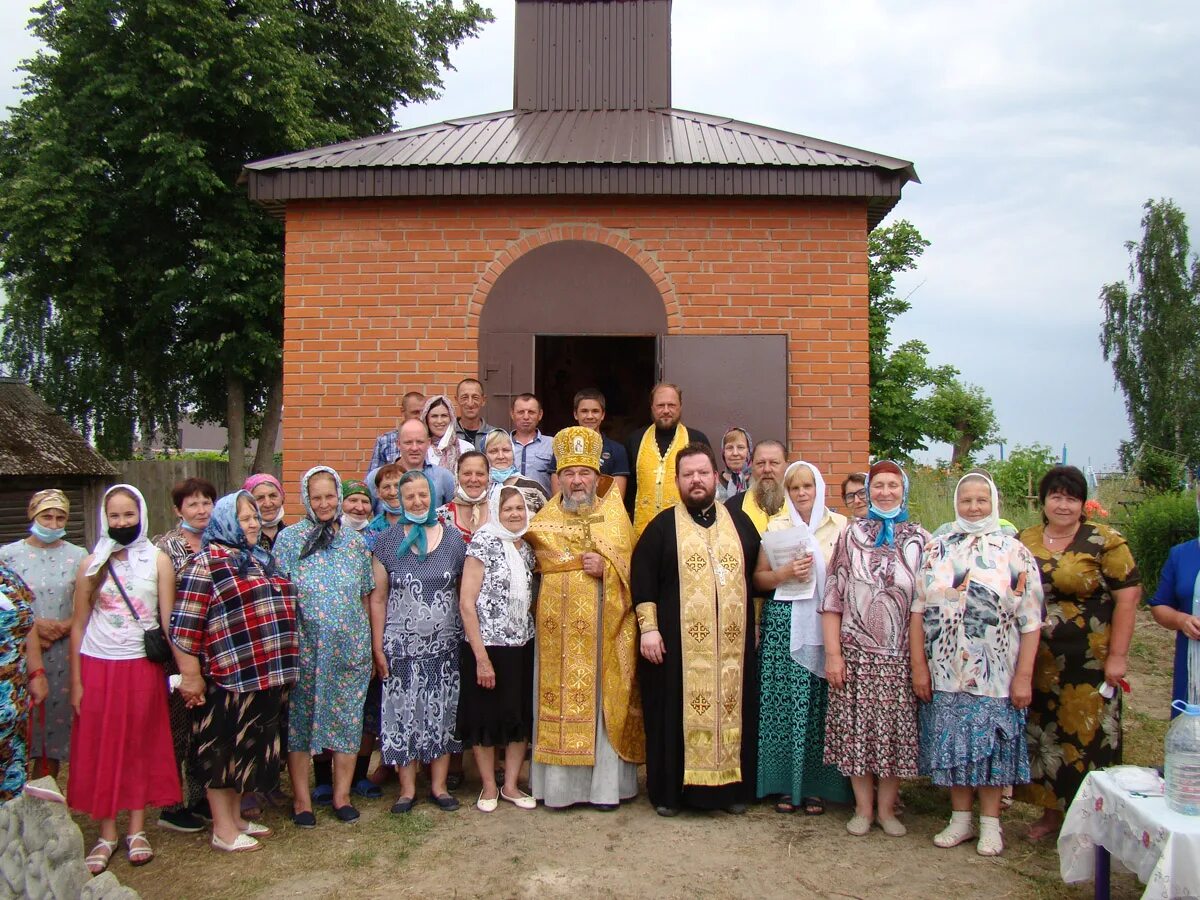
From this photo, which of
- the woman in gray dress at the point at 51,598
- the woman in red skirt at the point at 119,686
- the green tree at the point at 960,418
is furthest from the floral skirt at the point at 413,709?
the green tree at the point at 960,418

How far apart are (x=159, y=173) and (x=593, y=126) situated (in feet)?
33.6

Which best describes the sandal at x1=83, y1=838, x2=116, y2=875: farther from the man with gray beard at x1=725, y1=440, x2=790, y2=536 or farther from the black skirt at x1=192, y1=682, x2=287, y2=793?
the man with gray beard at x1=725, y1=440, x2=790, y2=536

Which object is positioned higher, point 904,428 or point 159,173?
point 159,173

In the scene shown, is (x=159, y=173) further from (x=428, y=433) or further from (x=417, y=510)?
(x=417, y=510)

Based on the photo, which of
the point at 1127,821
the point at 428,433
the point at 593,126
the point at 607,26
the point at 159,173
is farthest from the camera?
the point at 159,173

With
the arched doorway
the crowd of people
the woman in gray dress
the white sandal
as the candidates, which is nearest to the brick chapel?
the arched doorway

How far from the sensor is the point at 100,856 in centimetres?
421

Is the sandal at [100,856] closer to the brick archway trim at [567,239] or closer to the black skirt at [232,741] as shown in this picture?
the black skirt at [232,741]

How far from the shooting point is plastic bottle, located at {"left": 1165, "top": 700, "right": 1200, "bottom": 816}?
129 inches

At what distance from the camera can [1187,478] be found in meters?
16.5

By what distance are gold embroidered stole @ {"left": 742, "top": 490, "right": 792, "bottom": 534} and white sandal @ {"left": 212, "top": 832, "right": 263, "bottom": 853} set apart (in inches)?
110

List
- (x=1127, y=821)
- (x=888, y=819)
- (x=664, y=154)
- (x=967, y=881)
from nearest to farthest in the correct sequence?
1. (x=1127, y=821)
2. (x=967, y=881)
3. (x=888, y=819)
4. (x=664, y=154)

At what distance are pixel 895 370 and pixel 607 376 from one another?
46.0 ft

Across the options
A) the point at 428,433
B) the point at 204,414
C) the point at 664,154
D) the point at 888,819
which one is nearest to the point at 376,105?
the point at 204,414
